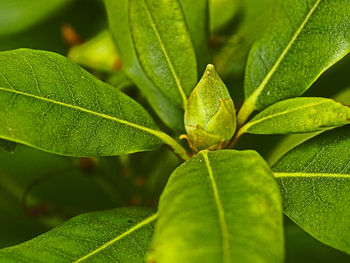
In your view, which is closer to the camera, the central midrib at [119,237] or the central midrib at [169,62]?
the central midrib at [119,237]

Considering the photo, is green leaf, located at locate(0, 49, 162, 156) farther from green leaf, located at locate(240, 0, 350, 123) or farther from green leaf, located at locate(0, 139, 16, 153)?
green leaf, located at locate(240, 0, 350, 123)

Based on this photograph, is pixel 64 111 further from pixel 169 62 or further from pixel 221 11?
pixel 221 11

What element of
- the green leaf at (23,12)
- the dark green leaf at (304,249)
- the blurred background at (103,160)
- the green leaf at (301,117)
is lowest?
the dark green leaf at (304,249)

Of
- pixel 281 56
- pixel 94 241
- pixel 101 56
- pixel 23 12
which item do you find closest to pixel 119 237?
pixel 94 241

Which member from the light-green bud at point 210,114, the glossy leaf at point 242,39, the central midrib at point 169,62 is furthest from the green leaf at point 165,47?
the glossy leaf at point 242,39

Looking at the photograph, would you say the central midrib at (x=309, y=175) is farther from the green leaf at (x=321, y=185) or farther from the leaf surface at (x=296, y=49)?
the leaf surface at (x=296, y=49)

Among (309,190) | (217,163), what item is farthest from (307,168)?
(217,163)

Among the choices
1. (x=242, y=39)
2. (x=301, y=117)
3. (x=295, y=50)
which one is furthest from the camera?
(x=242, y=39)

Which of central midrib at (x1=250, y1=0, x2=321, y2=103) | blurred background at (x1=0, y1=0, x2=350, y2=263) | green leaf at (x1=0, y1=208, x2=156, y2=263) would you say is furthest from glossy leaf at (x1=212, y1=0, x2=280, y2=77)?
green leaf at (x1=0, y1=208, x2=156, y2=263)
